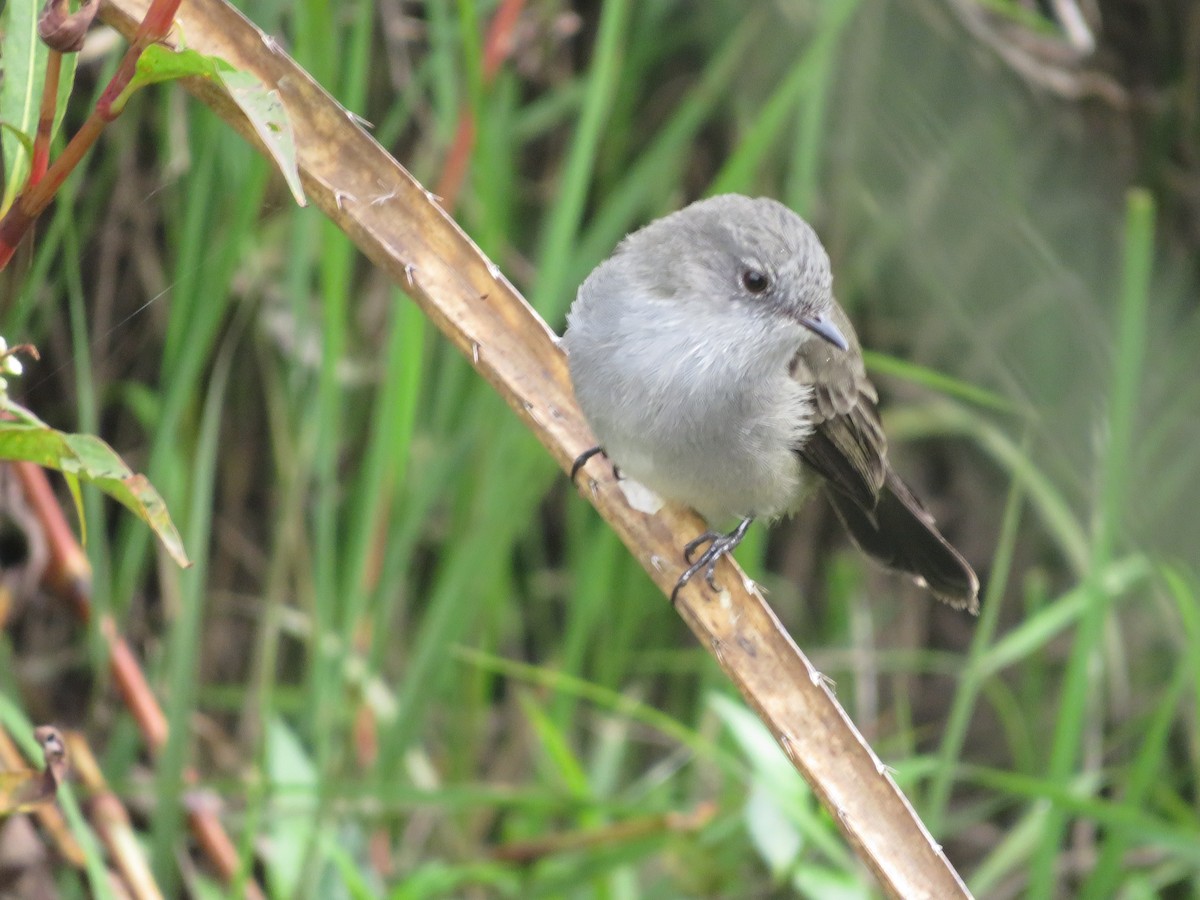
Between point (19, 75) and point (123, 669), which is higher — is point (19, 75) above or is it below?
above

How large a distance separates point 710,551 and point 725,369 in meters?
0.43

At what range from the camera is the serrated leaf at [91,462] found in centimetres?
144

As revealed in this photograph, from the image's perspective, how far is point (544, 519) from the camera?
5.09m

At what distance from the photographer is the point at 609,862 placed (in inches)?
124

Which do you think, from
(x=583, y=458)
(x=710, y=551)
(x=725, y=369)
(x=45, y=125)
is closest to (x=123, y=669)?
(x=583, y=458)

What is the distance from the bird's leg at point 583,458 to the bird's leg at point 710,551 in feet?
0.84

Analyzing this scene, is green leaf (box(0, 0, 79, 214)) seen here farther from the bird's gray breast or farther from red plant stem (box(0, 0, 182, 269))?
the bird's gray breast

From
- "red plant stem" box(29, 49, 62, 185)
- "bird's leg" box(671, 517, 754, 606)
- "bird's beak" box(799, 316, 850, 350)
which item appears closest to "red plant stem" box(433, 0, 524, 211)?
"bird's beak" box(799, 316, 850, 350)

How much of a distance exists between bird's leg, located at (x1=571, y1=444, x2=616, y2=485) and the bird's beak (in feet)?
1.74

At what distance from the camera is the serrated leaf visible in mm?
1438

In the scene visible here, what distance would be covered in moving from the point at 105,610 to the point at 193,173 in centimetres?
98

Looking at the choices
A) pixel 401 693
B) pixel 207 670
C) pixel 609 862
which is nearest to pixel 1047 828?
pixel 609 862

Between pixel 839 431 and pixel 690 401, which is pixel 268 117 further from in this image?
pixel 839 431

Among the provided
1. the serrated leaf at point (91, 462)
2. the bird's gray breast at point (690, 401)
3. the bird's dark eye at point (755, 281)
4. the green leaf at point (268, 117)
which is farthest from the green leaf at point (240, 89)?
the bird's dark eye at point (755, 281)
